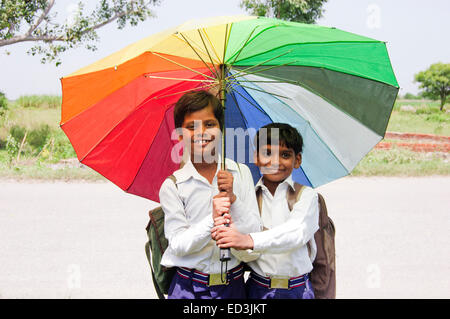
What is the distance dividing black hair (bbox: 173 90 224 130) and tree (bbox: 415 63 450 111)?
1274 inches

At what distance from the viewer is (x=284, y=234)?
194cm

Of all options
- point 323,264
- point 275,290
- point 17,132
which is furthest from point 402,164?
point 17,132

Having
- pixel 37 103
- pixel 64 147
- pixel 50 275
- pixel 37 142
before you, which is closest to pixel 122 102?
pixel 50 275

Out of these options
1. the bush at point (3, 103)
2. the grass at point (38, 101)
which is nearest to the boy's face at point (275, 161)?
the bush at point (3, 103)

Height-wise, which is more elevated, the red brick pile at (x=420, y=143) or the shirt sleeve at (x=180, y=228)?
the shirt sleeve at (x=180, y=228)

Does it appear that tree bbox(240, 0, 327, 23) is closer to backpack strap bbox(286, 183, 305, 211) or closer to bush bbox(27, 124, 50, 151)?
bush bbox(27, 124, 50, 151)

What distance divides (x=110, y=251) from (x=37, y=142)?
9.32 meters

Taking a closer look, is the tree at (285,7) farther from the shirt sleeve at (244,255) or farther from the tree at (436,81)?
the tree at (436,81)

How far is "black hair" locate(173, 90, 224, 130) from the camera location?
81.0 inches

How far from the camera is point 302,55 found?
219 centimetres

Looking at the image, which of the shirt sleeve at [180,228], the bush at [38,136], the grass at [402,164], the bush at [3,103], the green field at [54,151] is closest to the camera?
the shirt sleeve at [180,228]

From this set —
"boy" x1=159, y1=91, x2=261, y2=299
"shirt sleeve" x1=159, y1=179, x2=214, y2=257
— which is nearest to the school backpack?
"boy" x1=159, y1=91, x2=261, y2=299

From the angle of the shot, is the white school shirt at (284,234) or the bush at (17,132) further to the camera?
the bush at (17,132)

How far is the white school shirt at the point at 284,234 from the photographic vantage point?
75.9 inches
